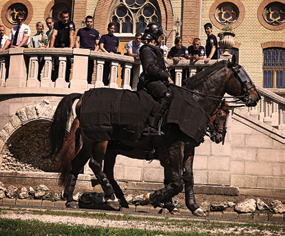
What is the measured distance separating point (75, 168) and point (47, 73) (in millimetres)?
4019

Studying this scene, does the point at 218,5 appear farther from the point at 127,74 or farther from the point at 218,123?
the point at 218,123

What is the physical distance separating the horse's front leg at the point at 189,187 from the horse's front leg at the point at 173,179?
45cm

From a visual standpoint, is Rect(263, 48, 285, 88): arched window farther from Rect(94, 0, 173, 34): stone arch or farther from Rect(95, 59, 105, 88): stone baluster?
Rect(95, 59, 105, 88): stone baluster

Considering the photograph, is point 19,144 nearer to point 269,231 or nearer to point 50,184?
point 50,184

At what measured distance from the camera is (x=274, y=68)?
21234mm

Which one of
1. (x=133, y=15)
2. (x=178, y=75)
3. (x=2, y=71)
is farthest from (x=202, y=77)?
(x=133, y=15)

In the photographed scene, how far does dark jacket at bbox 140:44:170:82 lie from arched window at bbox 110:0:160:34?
13866 mm

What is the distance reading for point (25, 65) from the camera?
39.6 feet

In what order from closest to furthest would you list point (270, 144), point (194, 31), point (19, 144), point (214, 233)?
point (214, 233) → point (270, 144) → point (19, 144) → point (194, 31)

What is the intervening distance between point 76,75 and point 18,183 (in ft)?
10.8

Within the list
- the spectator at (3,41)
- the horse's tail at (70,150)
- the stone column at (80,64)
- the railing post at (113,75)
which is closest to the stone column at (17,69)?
the spectator at (3,41)

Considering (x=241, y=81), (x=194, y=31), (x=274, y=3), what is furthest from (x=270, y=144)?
(x=274, y=3)

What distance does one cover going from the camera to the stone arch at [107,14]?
21.1 metres

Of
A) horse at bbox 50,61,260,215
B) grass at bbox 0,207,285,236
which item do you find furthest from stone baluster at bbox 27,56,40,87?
grass at bbox 0,207,285,236
